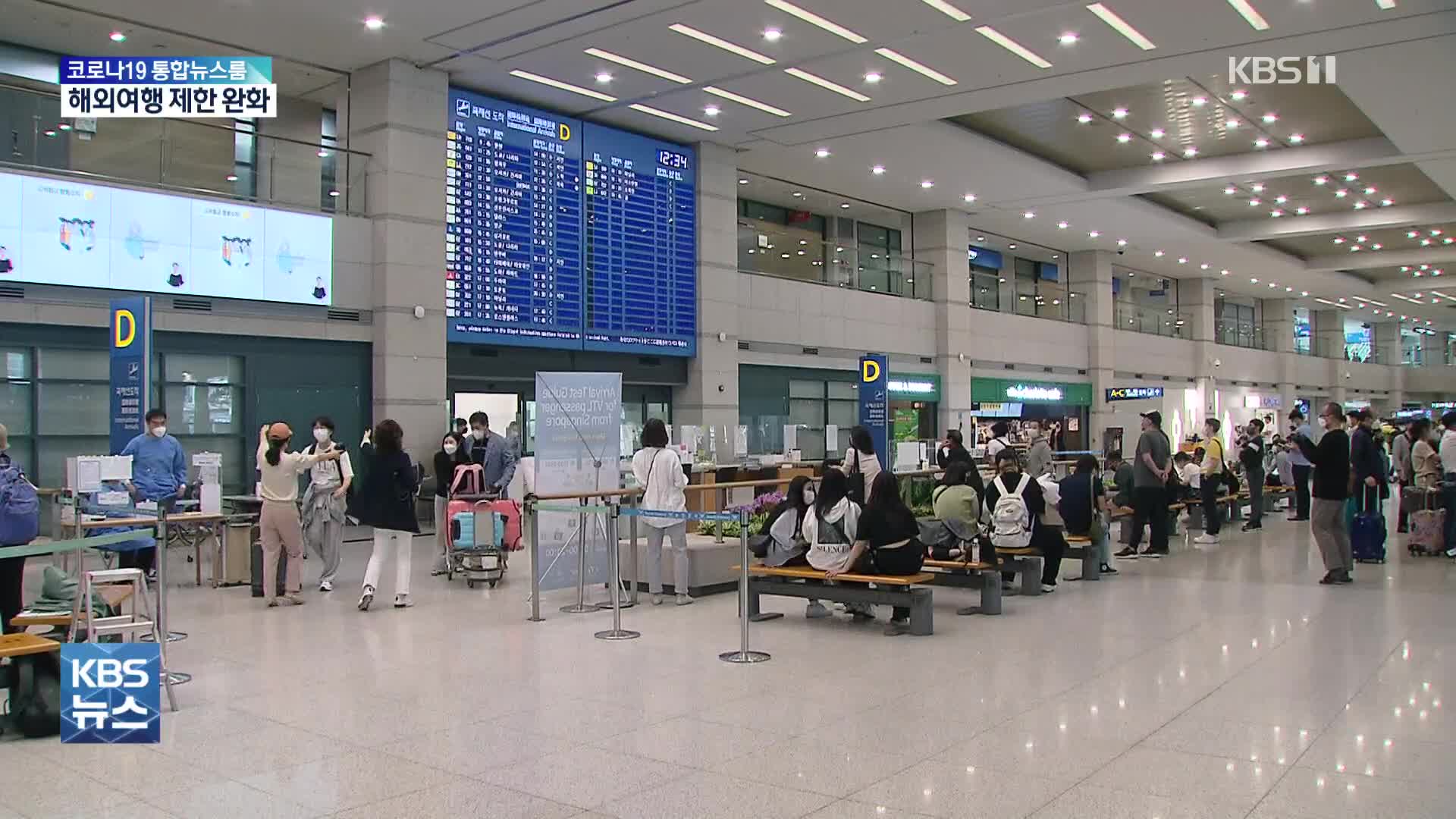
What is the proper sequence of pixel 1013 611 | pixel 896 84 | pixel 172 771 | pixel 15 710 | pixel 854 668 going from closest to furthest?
pixel 172 771, pixel 15 710, pixel 854 668, pixel 1013 611, pixel 896 84

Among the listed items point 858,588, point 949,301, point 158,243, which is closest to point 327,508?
point 158,243

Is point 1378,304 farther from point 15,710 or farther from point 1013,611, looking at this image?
point 15,710

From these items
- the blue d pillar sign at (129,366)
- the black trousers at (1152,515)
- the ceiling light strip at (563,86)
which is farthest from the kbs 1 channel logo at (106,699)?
the ceiling light strip at (563,86)

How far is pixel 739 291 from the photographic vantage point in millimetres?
19750

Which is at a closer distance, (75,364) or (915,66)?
(75,364)

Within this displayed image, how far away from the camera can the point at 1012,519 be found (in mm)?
9844

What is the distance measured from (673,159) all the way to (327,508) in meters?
9.67

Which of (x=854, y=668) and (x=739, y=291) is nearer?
(x=854, y=668)

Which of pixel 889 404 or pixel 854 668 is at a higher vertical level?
pixel 889 404

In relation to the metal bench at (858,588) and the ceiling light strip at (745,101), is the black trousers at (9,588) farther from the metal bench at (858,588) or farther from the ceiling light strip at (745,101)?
the ceiling light strip at (745,101)

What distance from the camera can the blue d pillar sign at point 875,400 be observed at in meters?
17.2

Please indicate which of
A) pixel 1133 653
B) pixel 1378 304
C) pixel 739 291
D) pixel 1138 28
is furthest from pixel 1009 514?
pixel 1378 304

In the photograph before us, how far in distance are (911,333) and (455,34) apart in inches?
522
